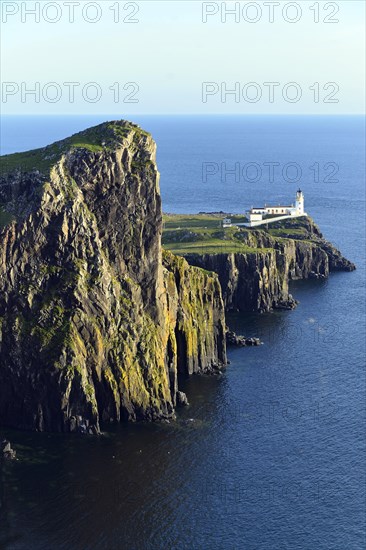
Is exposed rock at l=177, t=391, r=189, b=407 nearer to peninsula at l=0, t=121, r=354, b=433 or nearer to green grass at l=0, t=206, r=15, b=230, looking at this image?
peninsula at l=0, t=121, r=354, b=433

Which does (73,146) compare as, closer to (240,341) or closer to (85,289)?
(85,289)

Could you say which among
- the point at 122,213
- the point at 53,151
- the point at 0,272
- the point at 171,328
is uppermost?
the point at 53,151

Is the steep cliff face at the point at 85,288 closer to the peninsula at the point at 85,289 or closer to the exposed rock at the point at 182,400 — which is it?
the peninsula at the point at 85,289

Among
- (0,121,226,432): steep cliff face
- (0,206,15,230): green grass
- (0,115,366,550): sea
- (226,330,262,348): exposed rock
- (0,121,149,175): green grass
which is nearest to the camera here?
(0,115,366,550): sea

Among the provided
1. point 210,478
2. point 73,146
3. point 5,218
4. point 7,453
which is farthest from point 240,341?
point 7,453

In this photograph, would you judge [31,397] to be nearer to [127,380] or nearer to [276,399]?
[127,380]

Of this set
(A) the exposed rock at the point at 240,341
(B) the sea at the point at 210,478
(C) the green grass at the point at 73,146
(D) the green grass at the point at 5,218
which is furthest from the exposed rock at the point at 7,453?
(A) the exposed rock at the point at 240,341

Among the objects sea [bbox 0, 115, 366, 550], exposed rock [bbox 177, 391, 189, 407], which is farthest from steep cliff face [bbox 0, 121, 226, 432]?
sea [bbox 0, 115, 366, 550]

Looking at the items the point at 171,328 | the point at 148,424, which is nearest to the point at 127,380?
the point at 148,424

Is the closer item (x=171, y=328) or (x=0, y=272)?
(x=0, y=272)
